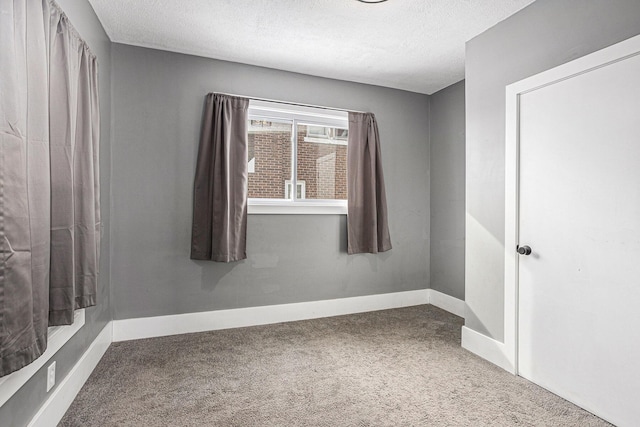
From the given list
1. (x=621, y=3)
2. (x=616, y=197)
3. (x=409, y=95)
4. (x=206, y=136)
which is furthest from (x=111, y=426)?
(x=409, y=95)

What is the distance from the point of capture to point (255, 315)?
3.44 m

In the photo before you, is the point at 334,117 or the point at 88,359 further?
the point at 334,117

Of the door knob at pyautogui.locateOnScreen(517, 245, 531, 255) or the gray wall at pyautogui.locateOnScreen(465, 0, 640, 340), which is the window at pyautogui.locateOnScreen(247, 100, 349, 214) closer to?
the gray wall at pyautogui.locateOnScreen(465, 0, 640, 340)

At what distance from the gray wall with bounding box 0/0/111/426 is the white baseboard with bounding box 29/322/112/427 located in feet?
0.11

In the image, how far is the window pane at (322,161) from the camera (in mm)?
3699

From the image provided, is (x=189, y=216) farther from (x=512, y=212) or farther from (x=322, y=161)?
(x=512, y=212)

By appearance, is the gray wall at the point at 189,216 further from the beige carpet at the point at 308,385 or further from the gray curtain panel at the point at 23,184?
the gray curtain panel at the point at 23,184

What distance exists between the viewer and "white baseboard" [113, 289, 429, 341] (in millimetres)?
3061

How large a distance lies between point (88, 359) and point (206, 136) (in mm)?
1934

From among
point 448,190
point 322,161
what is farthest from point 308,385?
point 448,190

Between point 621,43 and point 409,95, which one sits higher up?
point 409,95

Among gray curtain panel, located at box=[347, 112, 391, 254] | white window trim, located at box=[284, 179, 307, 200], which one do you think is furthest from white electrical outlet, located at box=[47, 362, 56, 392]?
→ gray curtain panel, located at box=[347, 112, 391, 254]

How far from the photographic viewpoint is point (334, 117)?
377 centimetres

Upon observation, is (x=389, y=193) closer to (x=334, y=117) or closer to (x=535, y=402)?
(x=334, y=117)
